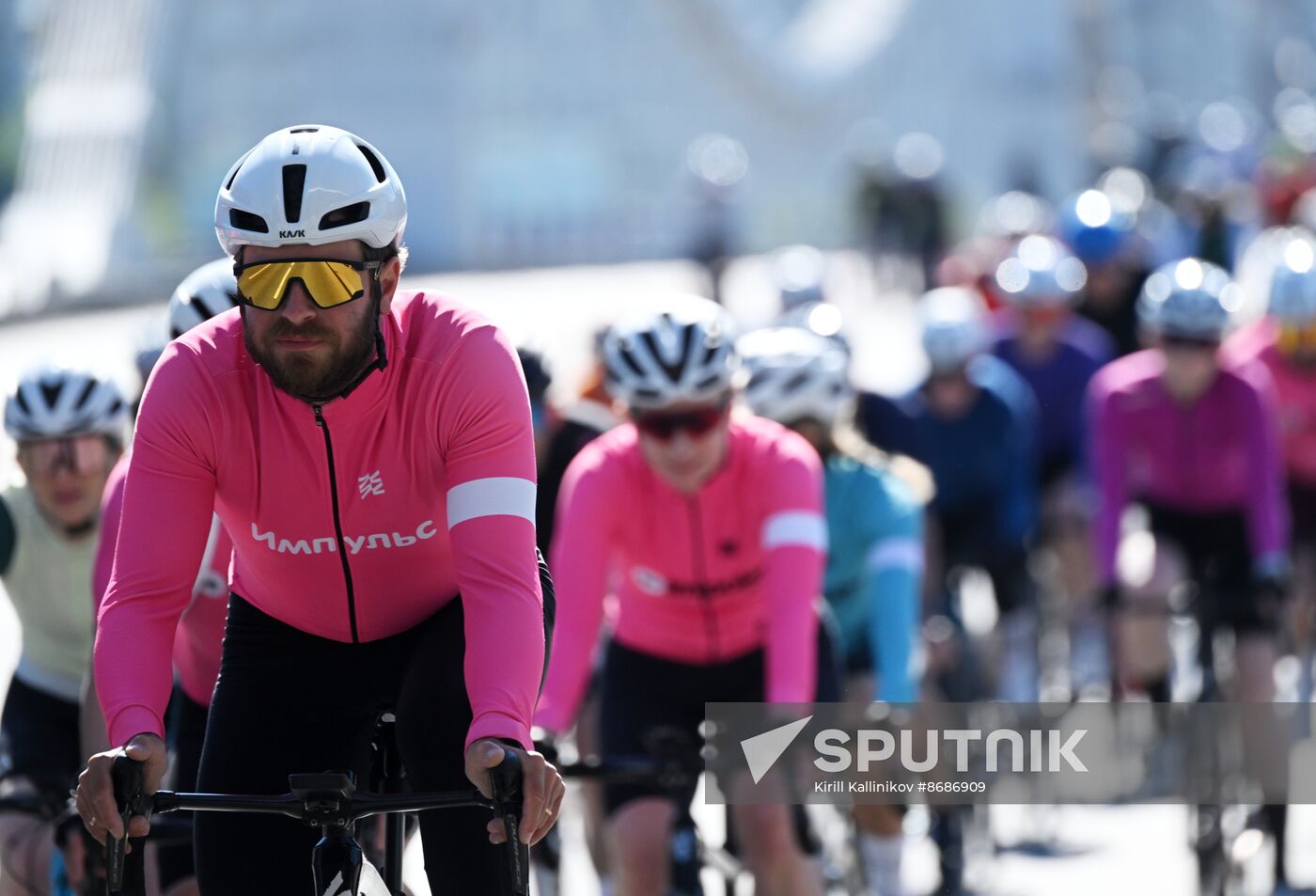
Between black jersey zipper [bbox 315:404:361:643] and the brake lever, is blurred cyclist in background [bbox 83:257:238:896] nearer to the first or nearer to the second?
black jersey zipper [bbox 315:404:361:643]

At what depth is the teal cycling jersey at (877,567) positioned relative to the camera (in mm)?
6905

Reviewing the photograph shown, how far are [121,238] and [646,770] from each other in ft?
107

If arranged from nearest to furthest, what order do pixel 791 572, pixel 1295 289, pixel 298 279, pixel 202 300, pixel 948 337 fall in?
pixel 298 279
pixel 202 300
pixel 791 572
pixel 1295 289
pixel 948 337

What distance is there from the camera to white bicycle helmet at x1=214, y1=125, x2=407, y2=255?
404 centimetres

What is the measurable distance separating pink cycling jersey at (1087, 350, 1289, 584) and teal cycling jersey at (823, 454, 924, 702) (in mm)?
1309

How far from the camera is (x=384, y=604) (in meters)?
4.38

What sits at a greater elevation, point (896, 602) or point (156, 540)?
point (896, 602)

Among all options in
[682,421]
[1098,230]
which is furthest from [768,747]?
[1098,230]

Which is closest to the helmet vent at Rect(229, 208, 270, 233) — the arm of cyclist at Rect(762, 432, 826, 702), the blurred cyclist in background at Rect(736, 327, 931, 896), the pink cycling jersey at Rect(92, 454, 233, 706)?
the pink cycling jersey at Rect(92, 454, 233, 706)

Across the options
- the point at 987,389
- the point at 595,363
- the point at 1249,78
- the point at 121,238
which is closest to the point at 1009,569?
the point at 987,389

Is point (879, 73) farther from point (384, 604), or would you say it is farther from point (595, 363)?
point (384, 604)

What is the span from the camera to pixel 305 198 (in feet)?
13.3

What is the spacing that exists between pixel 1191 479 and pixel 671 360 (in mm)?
3389

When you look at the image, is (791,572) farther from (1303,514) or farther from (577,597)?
(1303,514)
